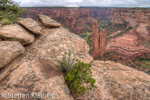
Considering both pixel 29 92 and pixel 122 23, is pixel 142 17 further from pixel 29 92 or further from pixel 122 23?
pixel 29 92

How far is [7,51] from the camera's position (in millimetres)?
4309

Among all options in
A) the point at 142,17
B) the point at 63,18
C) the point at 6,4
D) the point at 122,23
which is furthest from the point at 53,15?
the point at 6,4

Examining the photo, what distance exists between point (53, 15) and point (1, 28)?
96.7 metres

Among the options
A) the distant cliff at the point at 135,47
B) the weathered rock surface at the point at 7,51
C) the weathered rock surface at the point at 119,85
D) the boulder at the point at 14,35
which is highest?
the boulder at the point at 14,35

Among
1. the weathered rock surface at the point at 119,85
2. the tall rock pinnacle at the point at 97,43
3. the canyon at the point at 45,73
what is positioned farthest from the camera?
the tall rock pinnacle at the point at 97,43

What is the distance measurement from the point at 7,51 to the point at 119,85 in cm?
633

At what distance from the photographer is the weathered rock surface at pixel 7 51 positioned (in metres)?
4.12

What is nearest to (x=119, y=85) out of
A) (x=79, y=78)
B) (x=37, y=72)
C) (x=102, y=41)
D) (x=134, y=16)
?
(x=79, y=78)

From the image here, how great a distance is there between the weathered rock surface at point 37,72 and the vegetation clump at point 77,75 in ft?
1.34

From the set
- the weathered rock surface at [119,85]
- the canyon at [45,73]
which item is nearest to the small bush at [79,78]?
the canyon at [45,73]

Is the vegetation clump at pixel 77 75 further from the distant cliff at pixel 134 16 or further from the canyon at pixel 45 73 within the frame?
the distant cliff at pixel 134 16

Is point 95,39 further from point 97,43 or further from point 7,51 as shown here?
point 7,51

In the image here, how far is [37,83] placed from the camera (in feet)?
12.9

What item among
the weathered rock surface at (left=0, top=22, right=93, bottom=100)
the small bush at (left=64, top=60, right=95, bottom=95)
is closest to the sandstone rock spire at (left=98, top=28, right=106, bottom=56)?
the weathered rock surface at (left=0, top=22, right=93, bottom=100)
